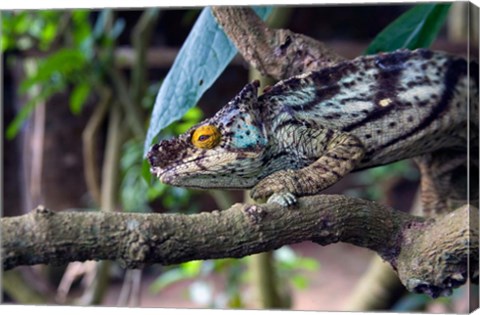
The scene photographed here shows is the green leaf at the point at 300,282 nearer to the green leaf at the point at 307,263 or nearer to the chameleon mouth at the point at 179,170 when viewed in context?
the green leaf at the point at 307,263

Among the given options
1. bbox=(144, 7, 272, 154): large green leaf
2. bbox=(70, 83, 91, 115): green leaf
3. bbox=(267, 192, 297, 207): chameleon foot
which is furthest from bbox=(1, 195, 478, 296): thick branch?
bbox=(70, 83, 91, 115): green leaf

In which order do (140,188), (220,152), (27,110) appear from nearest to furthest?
(220,152), (140,188), (27,110)

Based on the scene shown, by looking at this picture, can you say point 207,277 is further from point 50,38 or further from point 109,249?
point 109,249

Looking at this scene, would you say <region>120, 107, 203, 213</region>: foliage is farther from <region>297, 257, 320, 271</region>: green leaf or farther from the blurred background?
<region>297, 257, 320, 271</region>: green leaf

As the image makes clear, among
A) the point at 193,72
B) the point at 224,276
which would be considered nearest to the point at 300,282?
the point at 224,276

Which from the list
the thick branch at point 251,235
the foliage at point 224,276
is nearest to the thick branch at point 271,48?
the thick branch at point 251,235

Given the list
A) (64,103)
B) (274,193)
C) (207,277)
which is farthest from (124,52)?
(274,193)

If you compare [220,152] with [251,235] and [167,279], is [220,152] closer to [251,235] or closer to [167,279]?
[251,235]
